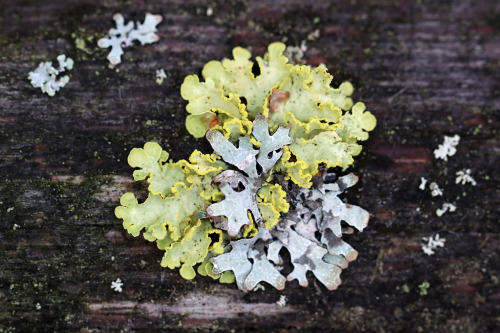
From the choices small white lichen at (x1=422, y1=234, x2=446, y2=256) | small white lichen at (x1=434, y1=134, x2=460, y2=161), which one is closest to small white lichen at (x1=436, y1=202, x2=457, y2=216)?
small white lichen at (x1=422, y1=234, x2=446, y2=256)

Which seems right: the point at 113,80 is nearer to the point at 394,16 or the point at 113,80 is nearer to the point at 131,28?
the point at 131,28

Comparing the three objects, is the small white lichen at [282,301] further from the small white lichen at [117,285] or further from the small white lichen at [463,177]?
Answer: the small white lichen at [463,177]

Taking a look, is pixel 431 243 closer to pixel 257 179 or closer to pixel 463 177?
pixel 463 177

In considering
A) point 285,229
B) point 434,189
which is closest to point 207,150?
point 285,229

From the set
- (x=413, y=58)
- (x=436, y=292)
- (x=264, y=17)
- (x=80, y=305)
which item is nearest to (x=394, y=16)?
(x=413, y=58)

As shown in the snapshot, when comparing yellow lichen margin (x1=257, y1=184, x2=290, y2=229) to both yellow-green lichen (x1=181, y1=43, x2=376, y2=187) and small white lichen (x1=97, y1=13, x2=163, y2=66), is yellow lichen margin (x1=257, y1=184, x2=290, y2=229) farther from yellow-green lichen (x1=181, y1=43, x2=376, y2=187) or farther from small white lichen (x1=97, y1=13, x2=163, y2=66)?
small white lichen (x1=97, y1=13, x2=163, y2=66)

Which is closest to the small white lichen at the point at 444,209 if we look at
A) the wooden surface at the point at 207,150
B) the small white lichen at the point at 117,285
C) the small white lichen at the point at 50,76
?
the wooden surface at the point at 207,150
